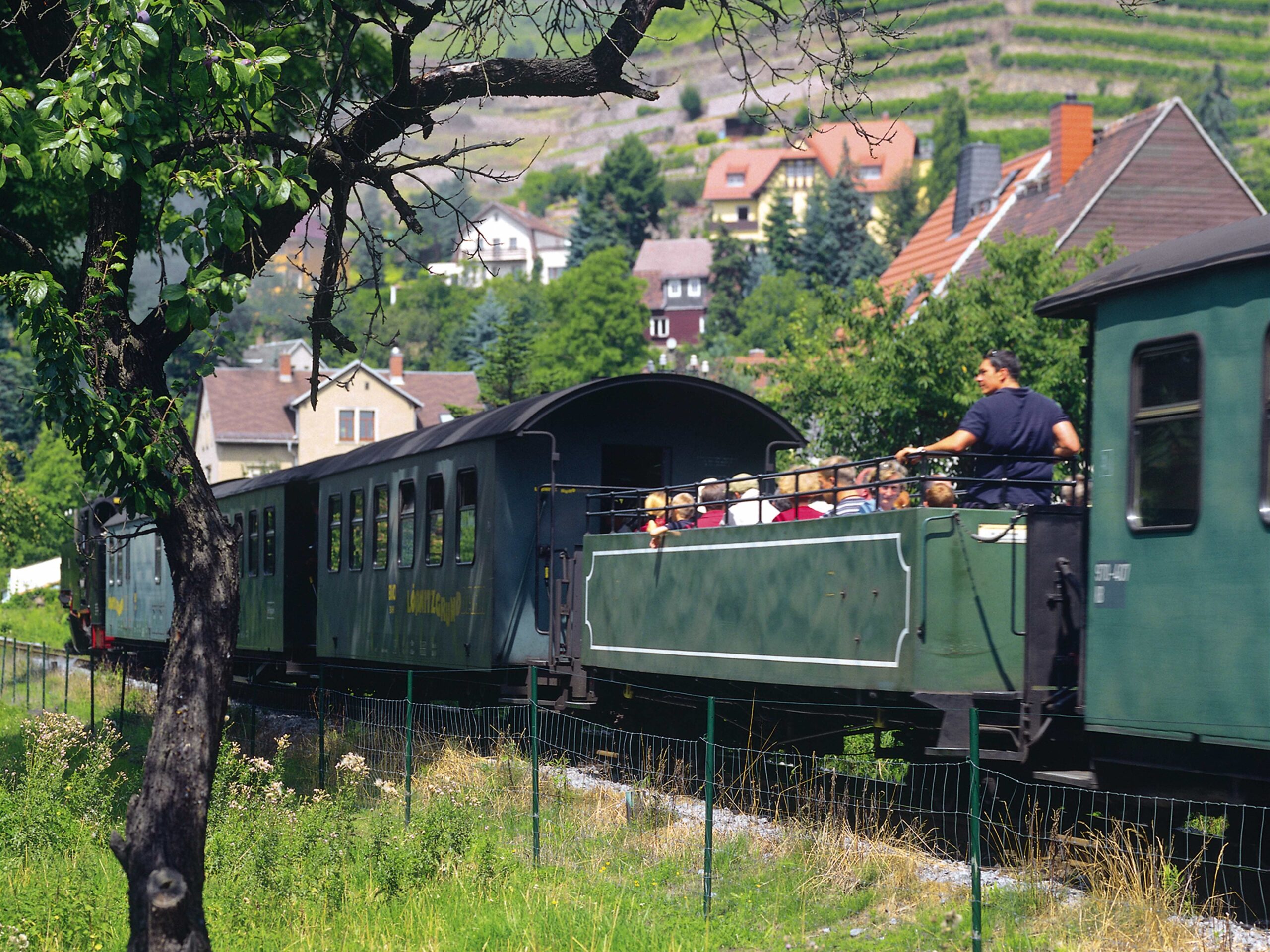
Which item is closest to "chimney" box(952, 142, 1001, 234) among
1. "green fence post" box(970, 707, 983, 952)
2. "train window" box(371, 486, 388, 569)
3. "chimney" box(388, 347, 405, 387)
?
"train window" box(371, 486, 388, 569)

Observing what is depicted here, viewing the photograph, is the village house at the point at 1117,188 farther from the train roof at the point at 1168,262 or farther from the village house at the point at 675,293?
the village house at the point at 675,293

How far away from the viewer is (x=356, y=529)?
1955 cm

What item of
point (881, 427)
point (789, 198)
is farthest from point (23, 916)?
point (789, 198)

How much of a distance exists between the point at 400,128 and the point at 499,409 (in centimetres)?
553

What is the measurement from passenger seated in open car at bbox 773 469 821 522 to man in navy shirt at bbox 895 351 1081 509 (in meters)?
1.54

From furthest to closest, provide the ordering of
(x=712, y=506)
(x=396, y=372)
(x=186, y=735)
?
(x=396, y=372) → (x=712, y=506) → (x=186, y=735)

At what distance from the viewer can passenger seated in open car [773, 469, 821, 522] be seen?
11273 mm

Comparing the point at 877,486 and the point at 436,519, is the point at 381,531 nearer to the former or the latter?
the point at 436,519

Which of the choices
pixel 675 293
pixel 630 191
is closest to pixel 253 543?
pixel 675 293

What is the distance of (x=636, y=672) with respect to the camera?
14.3 meters

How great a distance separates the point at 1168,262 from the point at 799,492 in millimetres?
3488

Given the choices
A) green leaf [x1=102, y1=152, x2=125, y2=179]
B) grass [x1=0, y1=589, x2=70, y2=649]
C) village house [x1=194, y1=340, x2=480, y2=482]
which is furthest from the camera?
village house [x1=194, y1=340, x2=480, y2=482]

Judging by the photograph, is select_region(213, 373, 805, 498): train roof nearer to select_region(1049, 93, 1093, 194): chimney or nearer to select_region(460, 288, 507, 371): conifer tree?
select_region(1049, 93, 1093, 194): chimney

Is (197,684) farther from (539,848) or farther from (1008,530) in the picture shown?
(1008,530)
